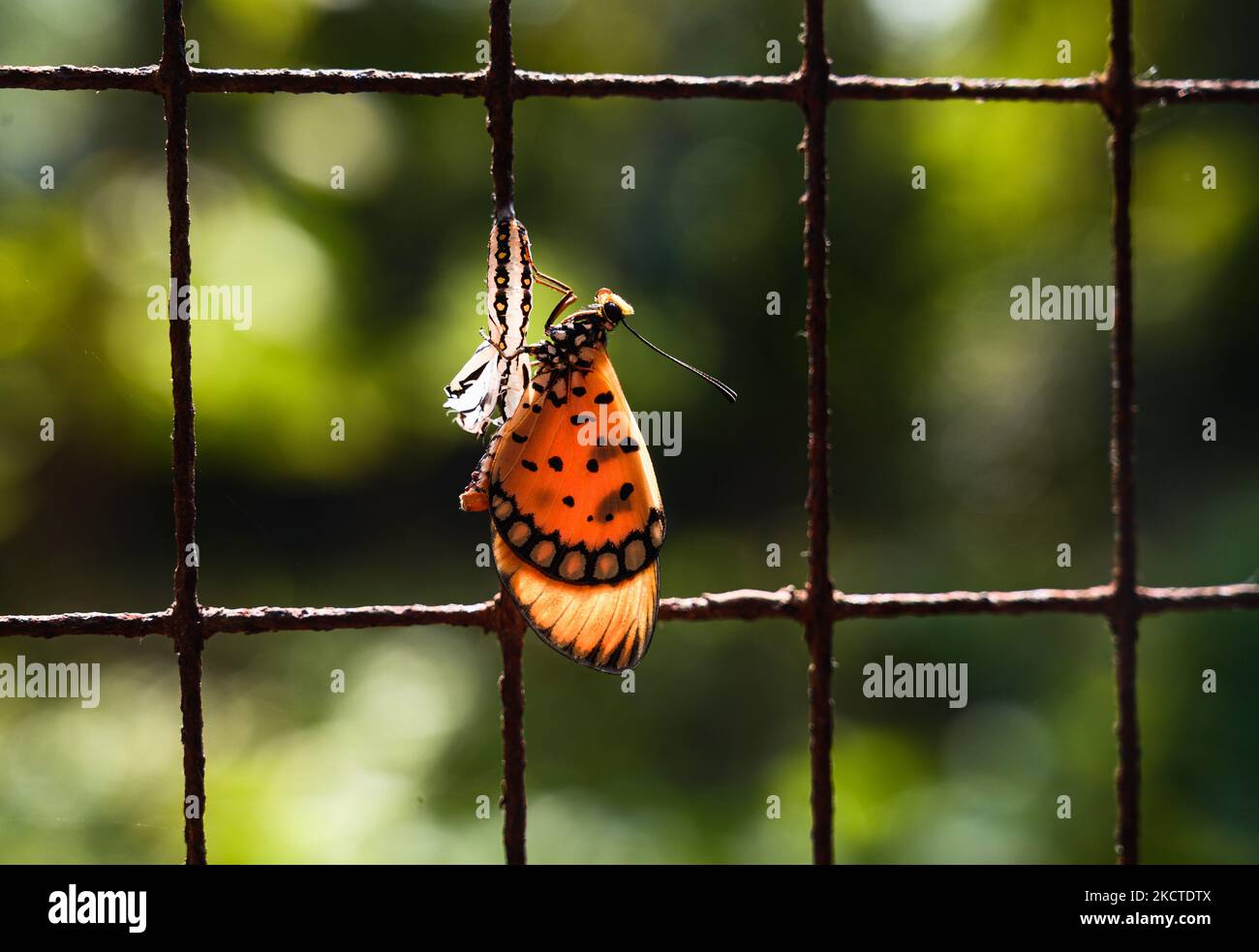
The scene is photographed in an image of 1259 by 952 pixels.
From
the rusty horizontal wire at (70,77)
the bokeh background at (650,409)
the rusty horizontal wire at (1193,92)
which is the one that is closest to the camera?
the rusty horizontal wire at (70,77)

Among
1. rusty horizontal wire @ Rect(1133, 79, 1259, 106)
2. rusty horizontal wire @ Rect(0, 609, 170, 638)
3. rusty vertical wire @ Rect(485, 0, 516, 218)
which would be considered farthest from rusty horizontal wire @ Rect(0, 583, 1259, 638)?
rusty horizontal wire @ Rect(1133, 79, 1259, 106)

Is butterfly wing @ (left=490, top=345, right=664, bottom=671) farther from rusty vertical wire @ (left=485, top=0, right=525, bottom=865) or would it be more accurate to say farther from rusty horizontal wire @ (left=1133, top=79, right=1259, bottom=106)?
rusty horizontal wire @ (left=1133, top=79, right=1259, bottom=106)

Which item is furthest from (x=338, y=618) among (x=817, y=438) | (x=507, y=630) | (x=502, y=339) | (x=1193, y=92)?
(x=1193, y=92)

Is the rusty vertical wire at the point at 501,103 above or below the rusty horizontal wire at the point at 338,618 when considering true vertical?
above

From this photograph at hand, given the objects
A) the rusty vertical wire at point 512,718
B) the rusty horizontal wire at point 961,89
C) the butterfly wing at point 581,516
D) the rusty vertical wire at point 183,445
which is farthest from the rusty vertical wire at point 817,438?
the rusty vertical wire at point 183,445

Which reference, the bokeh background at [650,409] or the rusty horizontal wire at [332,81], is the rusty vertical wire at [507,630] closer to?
the rusty horizontal wire at [332,81]

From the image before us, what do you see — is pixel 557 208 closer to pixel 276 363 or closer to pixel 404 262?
pixel 404 262

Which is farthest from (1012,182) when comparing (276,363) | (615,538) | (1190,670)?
(615,538)
